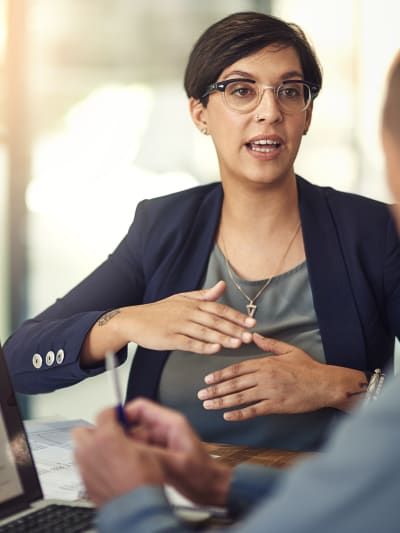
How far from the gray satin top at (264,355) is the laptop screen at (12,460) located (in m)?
0.82

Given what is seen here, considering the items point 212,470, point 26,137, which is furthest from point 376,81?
point 212,470

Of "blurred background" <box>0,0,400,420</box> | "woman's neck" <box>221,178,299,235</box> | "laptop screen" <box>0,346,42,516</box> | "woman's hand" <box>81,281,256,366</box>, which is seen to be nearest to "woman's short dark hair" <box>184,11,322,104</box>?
"woman's neck" <box>221,178,299,235</box>

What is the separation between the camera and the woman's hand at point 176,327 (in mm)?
1691

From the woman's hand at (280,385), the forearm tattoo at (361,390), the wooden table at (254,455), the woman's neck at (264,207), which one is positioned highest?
the woman's neck at (264,207)

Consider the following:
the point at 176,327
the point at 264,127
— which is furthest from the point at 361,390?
the point at 264,127

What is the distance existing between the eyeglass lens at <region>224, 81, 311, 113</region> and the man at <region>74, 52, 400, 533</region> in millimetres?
1136

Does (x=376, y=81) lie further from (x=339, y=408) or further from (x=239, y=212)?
(x=339, y=408)

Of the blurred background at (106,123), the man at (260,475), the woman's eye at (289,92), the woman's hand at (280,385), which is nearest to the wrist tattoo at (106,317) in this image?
the woman's hand at (280,385)

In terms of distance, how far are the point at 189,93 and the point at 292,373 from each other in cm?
86

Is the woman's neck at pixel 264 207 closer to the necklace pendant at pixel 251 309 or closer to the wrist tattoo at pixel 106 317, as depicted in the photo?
the necklace pendant at pixel 251 309

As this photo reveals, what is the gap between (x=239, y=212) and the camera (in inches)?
84.0

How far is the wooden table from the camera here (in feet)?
4.93

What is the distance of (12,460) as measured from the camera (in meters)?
1.14

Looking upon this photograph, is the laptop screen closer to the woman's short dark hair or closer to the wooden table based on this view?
the wooden table
